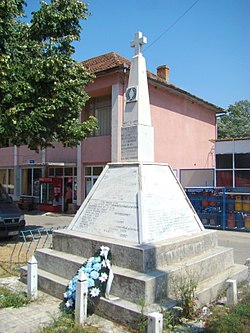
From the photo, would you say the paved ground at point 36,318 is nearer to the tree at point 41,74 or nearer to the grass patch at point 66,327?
the grass patch at point 66,327

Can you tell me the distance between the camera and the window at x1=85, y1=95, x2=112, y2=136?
19.2 meters

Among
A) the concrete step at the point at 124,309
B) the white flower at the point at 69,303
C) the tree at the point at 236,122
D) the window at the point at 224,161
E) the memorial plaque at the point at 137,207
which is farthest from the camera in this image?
the tree at the point at 236,122

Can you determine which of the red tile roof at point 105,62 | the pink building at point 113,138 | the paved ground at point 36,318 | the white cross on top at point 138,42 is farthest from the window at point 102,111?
the paved ground at point 36,318

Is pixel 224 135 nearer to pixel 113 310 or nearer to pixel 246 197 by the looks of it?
pixel 246 197

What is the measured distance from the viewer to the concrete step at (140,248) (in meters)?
5.15

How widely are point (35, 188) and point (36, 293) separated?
19120mm

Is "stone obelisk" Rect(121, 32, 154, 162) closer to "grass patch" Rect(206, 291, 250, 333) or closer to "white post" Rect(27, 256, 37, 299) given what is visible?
"white post" Rect(27, 256, 37, 299)

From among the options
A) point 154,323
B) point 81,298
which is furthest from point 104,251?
point 154,323

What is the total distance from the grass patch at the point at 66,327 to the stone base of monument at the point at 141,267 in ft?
1.49

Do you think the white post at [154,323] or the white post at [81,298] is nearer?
the white post at [154,323]

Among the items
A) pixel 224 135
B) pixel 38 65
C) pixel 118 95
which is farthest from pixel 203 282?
pixel 224 135

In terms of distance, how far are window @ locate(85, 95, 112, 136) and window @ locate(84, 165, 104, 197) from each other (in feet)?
6.52

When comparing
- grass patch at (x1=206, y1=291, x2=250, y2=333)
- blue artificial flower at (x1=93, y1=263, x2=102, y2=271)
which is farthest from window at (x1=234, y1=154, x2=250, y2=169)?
blue artificial flower at (x1=93, y1=263, x2=102, y2=271)

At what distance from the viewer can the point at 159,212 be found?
20.4 feet
